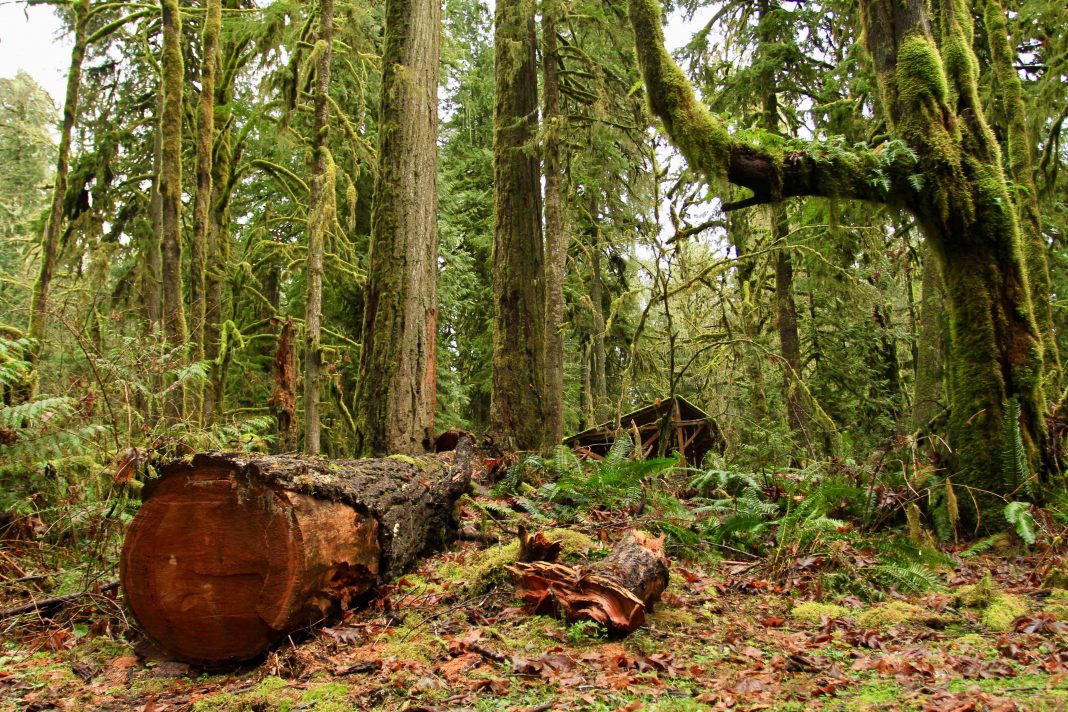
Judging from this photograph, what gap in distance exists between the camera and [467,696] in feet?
10.1

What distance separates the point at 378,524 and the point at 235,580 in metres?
1.07

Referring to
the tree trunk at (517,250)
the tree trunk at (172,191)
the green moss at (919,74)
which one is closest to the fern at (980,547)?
the green moss at (919,74)

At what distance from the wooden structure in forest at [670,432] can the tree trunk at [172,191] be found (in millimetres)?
5877

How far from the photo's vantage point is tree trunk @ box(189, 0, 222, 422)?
936cm

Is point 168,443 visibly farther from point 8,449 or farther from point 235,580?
point 235,580

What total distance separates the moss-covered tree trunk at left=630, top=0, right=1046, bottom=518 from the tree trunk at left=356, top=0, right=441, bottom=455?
2918 mm

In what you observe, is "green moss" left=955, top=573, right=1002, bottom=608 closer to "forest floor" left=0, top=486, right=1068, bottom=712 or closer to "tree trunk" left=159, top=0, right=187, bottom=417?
"forest floor" left=0, top=486, right=1068, bottom=712

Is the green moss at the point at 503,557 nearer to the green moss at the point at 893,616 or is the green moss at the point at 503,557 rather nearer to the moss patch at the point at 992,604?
the green moss at the point at 893,616

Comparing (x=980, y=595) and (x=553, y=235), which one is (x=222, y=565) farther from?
A: (x=553, y=235)

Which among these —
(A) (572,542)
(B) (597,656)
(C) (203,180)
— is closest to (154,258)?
(C) (203,180)

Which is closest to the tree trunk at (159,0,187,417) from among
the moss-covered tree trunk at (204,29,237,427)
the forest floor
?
the moss-covered tree trunk at (204,29,237,427)

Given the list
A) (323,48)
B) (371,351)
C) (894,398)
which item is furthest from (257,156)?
(894,398)

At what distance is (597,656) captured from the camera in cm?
344

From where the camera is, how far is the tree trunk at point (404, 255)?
23.0 feet
